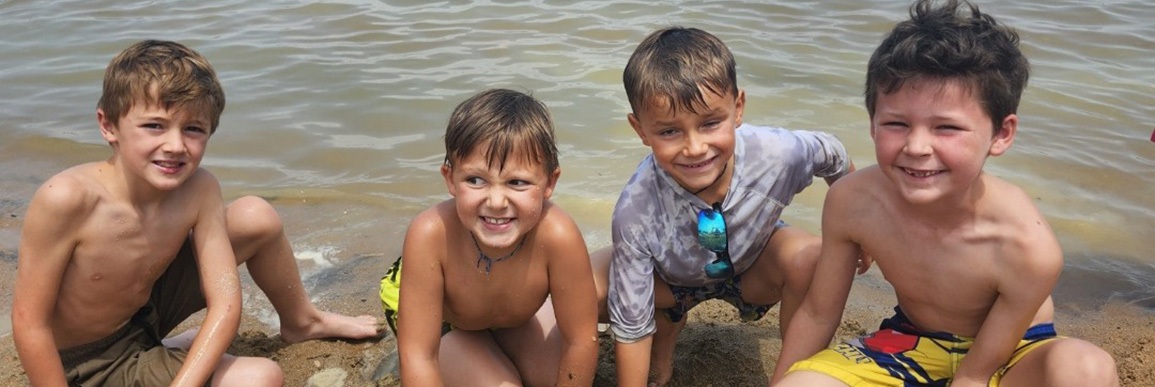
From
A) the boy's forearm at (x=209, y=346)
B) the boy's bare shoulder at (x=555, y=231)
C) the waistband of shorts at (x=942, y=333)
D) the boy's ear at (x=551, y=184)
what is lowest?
the boy's forearm at (x=209, y=346)

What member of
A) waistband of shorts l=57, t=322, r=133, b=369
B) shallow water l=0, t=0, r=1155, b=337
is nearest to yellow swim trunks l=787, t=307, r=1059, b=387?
shallow water l=0, t=0, r=1155, b=337

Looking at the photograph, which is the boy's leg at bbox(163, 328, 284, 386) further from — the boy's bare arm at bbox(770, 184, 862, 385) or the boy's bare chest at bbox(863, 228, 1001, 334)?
the boy's bare chest at bbox(863, 228, 1001, 334)

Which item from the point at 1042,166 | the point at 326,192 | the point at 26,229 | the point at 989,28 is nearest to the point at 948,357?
the point at 989,28

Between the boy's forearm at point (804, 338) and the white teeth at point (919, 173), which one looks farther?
the boy's forearm at point (804, 338)

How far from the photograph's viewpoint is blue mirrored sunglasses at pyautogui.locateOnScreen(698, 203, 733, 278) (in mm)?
2832

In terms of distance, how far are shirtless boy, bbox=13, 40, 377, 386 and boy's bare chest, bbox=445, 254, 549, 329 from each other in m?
0.59

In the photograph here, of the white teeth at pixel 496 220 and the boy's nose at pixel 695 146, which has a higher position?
the boy's nose at pixel 695 146

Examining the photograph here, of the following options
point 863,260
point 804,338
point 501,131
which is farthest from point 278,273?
point 863,260

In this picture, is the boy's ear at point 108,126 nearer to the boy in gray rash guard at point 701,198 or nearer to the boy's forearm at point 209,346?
the boy's forearm at point 209,346

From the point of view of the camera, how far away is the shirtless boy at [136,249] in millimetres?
2605

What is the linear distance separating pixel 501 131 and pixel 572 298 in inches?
20.5

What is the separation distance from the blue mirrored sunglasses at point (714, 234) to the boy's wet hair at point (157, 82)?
4.70ft

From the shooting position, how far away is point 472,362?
2.95 metres

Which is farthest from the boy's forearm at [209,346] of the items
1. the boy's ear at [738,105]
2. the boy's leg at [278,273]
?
the boy's ear at [738,105]
